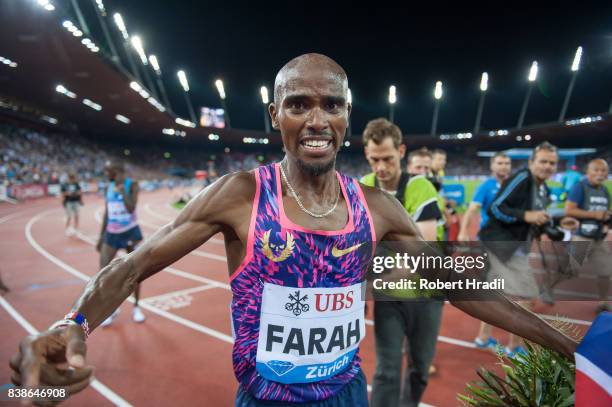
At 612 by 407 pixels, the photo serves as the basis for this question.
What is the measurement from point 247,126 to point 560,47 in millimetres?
32567

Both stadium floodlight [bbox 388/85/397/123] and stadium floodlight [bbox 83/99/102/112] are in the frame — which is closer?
stadium floodlight [bbox 83/99/102/112]

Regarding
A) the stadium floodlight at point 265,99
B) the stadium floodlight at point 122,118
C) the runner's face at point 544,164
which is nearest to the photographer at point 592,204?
the runner's face at point 544,164

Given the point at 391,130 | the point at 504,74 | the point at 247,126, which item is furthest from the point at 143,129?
the point at 391,130

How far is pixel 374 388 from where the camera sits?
234cm

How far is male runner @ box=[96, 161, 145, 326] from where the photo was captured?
4.95m

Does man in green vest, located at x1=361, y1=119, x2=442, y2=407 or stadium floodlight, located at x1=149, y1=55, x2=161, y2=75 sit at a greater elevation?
→ stadium floodlight, located at x1=149, y1=55, x2=161, y2=75

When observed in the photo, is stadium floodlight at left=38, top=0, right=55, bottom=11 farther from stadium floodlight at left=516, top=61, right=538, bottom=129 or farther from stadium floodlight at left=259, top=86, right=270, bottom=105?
stadium floodlight at left=516, top=61, right=538, bottom=129

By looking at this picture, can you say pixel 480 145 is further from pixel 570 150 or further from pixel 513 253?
pixel 513 253

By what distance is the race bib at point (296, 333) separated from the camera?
130cm

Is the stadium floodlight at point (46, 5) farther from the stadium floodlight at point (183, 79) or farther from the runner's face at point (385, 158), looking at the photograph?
the stadium floodlight at point (183, 79)

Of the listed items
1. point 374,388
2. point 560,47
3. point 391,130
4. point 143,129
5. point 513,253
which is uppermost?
point 560,47

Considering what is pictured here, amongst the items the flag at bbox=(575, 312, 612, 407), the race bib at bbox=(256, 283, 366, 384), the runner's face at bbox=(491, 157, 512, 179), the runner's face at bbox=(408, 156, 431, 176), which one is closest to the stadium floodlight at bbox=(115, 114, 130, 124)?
the runner's face at bbox=(408, 156, 431, 176)

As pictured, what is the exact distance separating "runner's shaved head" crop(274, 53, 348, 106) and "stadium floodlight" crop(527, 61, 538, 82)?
28.7 m

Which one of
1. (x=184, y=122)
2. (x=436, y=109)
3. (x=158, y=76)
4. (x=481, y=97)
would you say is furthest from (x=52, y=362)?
(x=436, y=109)
